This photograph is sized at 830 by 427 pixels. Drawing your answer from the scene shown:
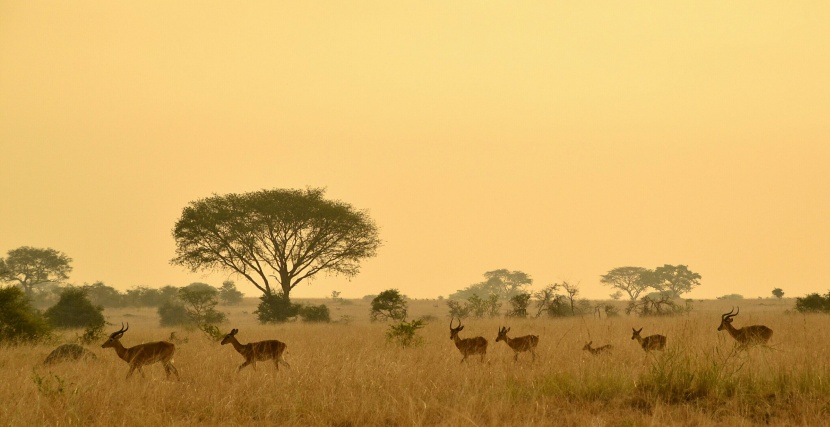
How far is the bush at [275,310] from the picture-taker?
40281 millimetres

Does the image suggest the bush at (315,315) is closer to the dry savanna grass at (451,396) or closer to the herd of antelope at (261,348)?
the herd of antelope at (261,348)

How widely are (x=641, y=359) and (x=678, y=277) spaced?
273 feet

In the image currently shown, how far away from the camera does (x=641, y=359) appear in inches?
463

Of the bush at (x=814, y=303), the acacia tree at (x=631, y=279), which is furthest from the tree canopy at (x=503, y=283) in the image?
the bush at (x=814, y=303)

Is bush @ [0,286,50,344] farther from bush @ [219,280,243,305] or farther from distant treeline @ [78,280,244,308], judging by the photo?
bush @ [219,280,243,305]

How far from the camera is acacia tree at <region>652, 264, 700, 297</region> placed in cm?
8869

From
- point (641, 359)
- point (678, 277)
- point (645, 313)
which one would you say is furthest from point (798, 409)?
point (678, 277)

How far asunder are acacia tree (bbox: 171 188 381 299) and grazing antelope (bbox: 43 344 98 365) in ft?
89.6

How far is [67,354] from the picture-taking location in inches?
560

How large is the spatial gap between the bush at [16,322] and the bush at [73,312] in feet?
44.0

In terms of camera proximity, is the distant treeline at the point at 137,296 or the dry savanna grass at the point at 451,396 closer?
the dry savanna grass at the point at 451,396

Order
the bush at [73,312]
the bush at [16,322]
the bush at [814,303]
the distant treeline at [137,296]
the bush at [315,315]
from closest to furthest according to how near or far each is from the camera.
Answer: the bush at [16,322]
the bush at [814,303]
the bush at [73,312]
the bush at [315,315]
the distant treeline at [137,296]

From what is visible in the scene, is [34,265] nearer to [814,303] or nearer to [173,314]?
[173,314]

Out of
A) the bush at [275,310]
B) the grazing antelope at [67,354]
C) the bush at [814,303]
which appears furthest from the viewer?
the bush at [275,310]
